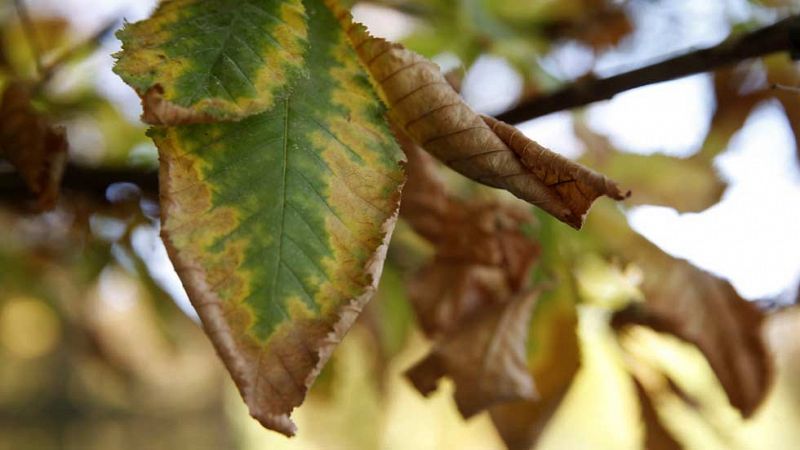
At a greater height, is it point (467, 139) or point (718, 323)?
point (467, 139)

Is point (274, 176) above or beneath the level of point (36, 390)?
above

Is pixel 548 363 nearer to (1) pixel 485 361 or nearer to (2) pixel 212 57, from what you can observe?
(1) pixel 485 361

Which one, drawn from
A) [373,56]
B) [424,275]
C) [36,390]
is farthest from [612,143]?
[36,390]

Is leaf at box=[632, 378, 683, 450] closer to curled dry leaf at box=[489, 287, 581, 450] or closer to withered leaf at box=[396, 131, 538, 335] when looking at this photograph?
curled dry leaf at box=[489, 287, 581, 450]

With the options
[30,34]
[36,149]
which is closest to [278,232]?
[36,149]

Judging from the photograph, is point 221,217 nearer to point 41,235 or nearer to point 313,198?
point 313,198
